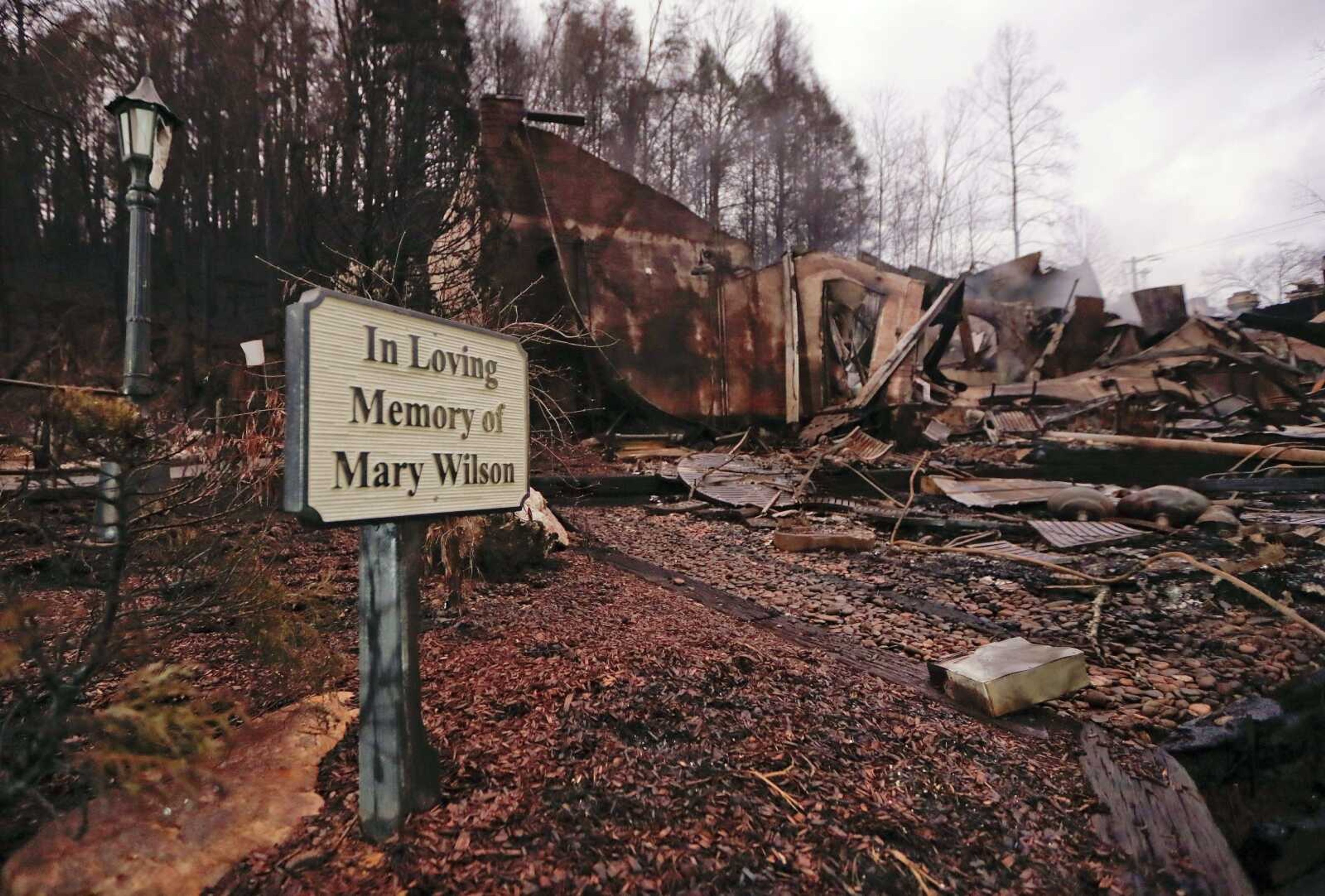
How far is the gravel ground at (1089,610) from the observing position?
3.16 m

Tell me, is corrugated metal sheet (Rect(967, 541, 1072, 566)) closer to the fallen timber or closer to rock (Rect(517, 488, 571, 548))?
rock (Rect(517, 488, 571, 548))

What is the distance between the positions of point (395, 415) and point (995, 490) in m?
7.81

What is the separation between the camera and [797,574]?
5.24 meters

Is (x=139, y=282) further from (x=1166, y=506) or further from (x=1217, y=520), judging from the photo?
(x=1217, y=520)

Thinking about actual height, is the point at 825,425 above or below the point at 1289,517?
above

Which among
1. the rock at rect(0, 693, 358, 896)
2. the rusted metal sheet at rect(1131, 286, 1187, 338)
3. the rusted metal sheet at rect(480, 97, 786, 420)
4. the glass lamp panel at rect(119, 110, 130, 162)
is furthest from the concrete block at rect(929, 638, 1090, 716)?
the rusted metal sheet at rect(1131, 286, 1187, 338)

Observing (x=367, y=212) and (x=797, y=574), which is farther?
(x=367, y=212)

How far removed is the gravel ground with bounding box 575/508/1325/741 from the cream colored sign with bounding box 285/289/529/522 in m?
2.78

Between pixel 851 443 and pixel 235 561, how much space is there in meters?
9.82

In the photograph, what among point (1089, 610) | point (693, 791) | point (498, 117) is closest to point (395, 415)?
point (693, 791)

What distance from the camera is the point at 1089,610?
4250mm

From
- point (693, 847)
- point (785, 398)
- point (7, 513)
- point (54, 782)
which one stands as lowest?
point (693, 847)

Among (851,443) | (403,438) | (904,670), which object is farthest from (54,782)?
(851,443)

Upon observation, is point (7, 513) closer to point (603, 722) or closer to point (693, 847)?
point (603, 722)
